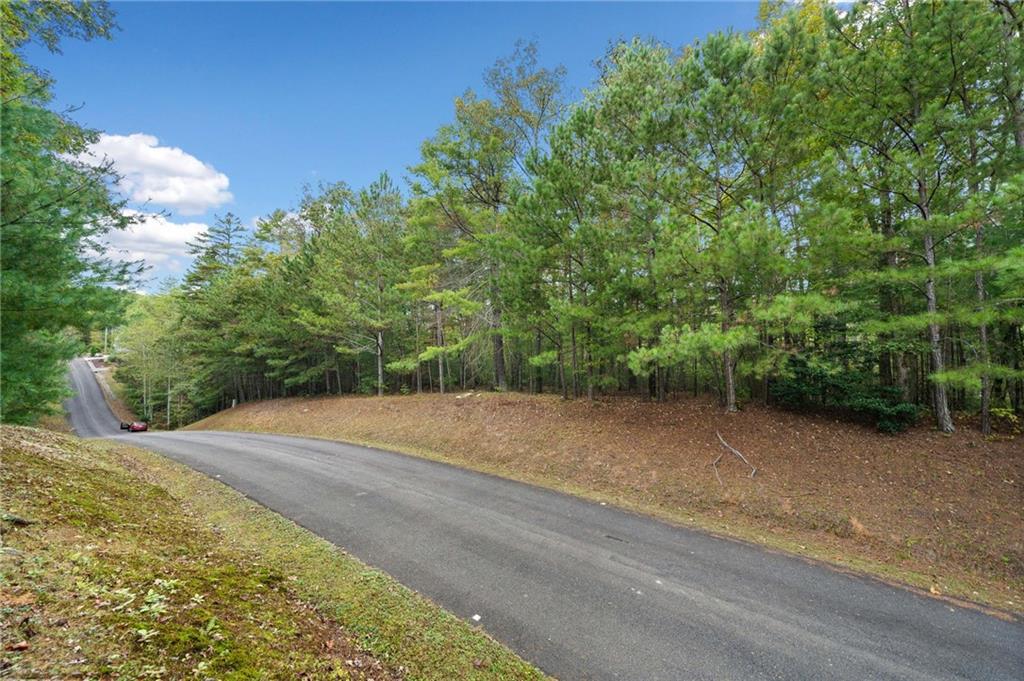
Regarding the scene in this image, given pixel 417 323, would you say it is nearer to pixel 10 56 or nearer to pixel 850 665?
pixel 10 56

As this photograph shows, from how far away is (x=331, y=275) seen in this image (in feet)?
55.2

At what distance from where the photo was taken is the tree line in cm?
697

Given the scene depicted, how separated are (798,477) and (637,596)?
4.79 metres

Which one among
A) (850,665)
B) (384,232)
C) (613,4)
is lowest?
(850,665)

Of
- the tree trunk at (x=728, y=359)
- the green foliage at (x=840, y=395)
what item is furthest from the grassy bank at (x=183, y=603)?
the green foliage at (x=840, y=395)

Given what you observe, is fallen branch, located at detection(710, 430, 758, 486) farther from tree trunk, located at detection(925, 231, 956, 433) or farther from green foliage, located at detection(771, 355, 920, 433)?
tree trunk, located at detection(925, 231, 956, 433)

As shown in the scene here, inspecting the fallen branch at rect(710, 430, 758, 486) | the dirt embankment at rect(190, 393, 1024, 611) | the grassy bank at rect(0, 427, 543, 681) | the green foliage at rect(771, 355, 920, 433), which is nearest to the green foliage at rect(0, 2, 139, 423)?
the grassy bank at rect(0, 427, 543, 681)

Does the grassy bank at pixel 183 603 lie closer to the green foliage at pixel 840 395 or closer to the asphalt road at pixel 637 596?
the asphalt road at pixel 637 596

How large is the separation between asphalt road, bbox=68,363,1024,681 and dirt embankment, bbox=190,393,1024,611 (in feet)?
2.74

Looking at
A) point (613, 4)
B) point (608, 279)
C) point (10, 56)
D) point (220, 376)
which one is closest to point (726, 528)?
point (608, 279)

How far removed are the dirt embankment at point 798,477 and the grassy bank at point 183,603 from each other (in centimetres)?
461

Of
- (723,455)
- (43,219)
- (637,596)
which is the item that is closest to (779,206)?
(723,455)

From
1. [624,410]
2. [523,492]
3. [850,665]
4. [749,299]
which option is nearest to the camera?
[850,665]

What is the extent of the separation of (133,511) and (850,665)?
23.8ft
